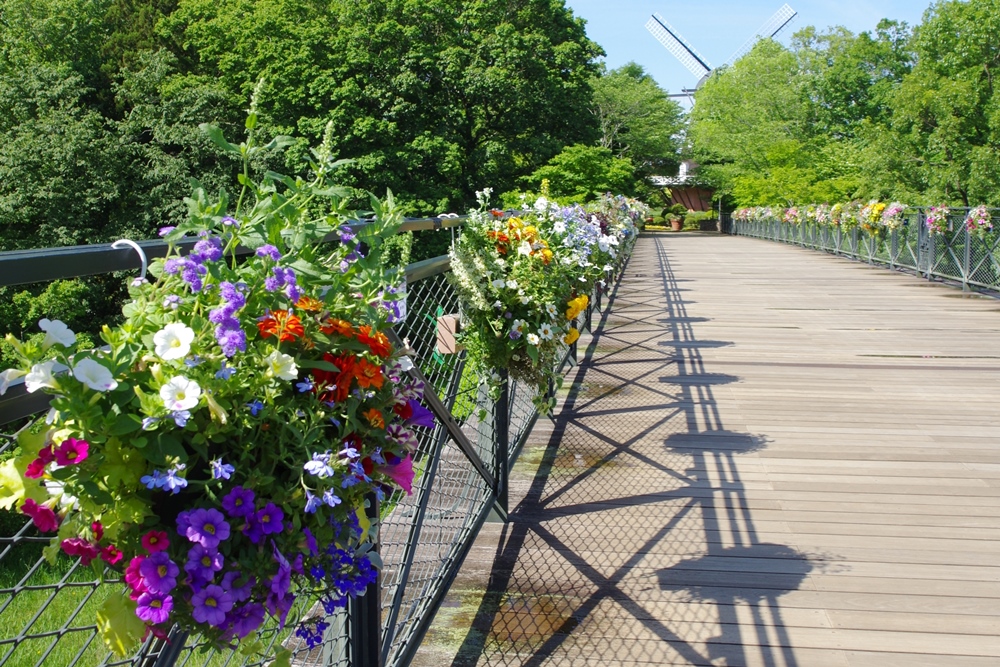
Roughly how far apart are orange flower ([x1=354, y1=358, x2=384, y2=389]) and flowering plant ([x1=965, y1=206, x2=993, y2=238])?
12.0 m

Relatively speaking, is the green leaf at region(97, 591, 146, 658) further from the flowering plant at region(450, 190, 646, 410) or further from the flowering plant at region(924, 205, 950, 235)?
the flowering plant at region(924, 205, 950, 235)

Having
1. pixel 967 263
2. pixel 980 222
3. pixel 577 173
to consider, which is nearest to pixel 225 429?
pixel 980 222

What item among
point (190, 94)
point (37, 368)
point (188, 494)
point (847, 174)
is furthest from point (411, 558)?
point (847, 174)

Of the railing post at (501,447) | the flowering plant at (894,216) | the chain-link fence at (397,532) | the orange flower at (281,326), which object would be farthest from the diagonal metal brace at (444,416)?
the flowering plant at (894,216)

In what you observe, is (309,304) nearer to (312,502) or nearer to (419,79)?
(312,502)

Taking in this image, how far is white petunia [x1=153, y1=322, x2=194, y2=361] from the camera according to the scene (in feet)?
3.59

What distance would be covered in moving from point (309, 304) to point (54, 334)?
1.39 feet

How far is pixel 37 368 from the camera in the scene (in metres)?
0.96

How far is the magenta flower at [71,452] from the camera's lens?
100cm

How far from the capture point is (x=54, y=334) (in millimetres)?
974

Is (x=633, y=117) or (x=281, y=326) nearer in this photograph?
(x=281, y=326)

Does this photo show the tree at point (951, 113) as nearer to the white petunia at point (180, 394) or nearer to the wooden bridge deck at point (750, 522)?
the wooden bridge deck at point (750, 522)

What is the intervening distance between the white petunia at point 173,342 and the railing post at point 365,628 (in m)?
0.99

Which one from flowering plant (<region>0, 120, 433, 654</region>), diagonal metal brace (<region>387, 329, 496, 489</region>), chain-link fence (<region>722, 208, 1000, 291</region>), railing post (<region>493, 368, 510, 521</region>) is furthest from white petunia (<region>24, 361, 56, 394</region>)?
chain-link fence (<region>722, 208, 1000, 291</region>)
